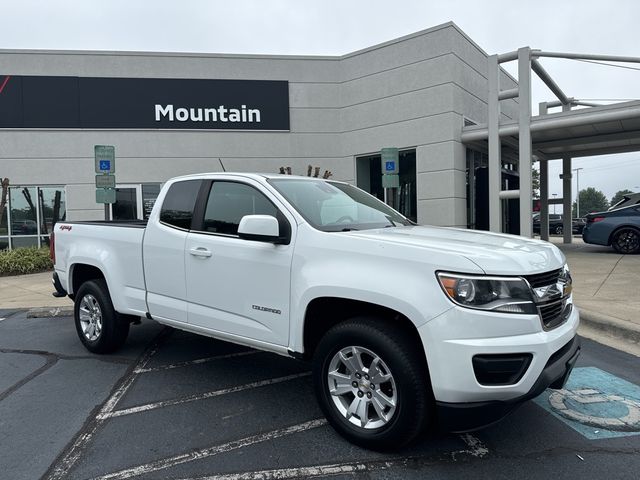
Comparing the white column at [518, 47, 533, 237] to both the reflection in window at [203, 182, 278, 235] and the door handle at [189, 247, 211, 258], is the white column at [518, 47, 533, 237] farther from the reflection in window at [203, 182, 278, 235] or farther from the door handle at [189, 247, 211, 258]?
the door handle at [189, 247, 211, 258]

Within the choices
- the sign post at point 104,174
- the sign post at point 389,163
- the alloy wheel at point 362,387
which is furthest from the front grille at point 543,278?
the sign post at point 104,174

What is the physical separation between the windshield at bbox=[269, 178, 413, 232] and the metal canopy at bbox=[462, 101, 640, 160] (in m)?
9.75

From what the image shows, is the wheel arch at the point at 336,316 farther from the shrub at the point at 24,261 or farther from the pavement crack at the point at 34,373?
the shrub at the point at 24,261

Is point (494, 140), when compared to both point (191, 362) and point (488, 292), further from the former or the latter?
point (488, 292)

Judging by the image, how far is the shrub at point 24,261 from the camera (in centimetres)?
1325

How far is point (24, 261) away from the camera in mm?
13484

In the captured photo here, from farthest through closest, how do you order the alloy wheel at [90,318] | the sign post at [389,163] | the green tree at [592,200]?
the green tree at [592,200]
the sign post at [389,163]
the alloy wheel at [90,318]

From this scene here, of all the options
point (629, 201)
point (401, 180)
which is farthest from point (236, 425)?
point (629, 201)

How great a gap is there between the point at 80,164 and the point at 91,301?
11.8 m

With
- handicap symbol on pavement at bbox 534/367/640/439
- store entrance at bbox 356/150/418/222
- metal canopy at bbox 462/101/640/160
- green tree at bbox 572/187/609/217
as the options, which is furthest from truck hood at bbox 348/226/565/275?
green tree at bbox 572/187/609/217

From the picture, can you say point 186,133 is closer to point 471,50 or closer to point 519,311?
point 471,50

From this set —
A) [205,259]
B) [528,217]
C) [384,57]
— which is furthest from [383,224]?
[384,57]

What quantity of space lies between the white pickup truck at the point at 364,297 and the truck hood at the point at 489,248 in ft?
0.04

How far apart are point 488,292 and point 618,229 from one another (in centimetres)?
1316
